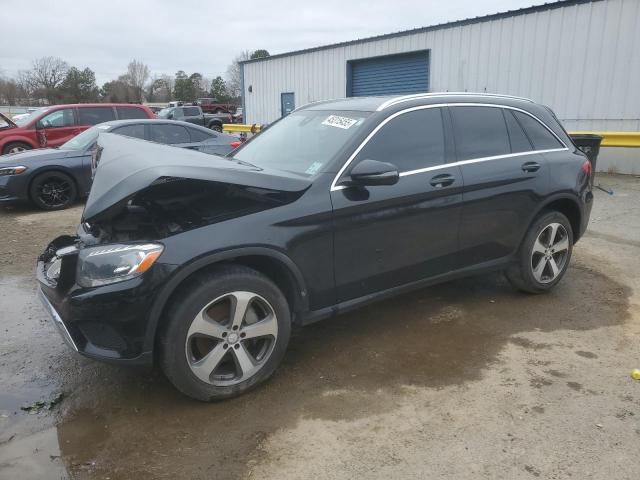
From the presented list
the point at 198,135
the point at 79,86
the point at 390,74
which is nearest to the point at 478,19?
the point at 390,74

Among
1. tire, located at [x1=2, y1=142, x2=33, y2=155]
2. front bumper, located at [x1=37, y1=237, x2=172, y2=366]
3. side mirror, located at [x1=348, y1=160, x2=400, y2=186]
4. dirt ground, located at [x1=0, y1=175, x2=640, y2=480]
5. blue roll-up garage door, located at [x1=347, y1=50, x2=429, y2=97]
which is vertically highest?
blue roll-up garage door, located at [x1=347, y1=50, x2=429, y2=97]

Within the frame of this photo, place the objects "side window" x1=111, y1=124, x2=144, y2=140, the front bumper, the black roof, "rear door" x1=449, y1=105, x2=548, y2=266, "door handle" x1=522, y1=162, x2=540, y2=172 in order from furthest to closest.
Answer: "side window" x1=111, y1=124, x2=144, y2=140
"door handle" x1=522, y1=162, x2=540, y2=172
"rear door" x1=449, y1=105, x2=548, y2=266
the black roof
the front bumper

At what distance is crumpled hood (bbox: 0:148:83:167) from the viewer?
8250mm

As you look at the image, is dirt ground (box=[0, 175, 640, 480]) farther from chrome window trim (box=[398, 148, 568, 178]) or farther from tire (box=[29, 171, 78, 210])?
tire (box=[29, 171, 78, 210])

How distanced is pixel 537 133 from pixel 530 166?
0.39 meters

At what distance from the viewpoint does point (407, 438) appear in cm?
268

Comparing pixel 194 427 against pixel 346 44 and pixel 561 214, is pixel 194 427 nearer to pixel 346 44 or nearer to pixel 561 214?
pixel 561 214

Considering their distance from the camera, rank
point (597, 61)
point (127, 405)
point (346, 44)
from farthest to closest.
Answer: point (346, 44), point (597, 61), point (127, 405)

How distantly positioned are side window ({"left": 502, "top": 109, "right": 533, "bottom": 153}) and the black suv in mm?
13

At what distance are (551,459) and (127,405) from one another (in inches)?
92.4

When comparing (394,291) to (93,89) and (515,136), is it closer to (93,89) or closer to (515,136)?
(515,136)

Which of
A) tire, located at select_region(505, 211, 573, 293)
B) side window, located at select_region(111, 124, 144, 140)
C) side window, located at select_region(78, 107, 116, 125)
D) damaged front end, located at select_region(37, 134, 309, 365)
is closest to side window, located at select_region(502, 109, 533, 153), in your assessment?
tire, located at select_region(505, 211, 573, 293)

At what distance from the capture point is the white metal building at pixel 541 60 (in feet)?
35.6

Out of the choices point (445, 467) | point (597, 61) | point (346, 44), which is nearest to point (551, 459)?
point (445, 467)
